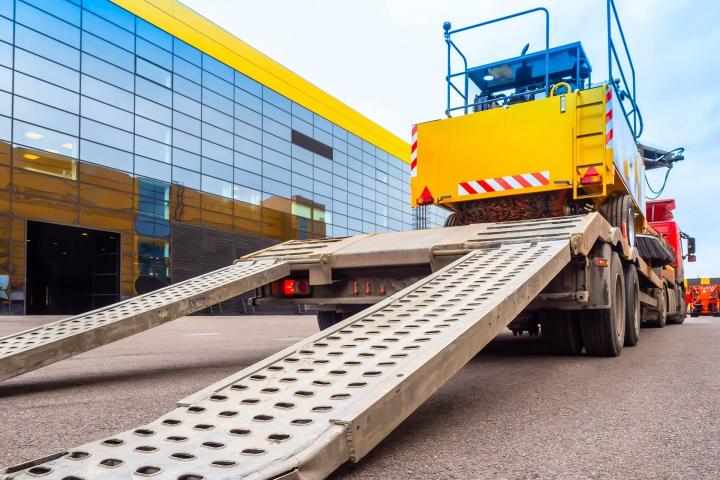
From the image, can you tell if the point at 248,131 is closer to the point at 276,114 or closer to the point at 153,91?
the point at 276,114

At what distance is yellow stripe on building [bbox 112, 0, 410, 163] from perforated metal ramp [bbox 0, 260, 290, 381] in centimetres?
2219

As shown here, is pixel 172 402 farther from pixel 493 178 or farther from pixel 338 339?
pixel 493 178

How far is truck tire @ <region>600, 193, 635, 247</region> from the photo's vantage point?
7.12 m

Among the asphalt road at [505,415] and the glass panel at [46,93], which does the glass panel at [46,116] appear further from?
the asphalt road at [505,415]

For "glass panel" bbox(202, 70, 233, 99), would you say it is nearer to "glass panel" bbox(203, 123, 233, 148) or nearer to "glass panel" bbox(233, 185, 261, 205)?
"glass panel" bbox(203, 123, 233, 148)

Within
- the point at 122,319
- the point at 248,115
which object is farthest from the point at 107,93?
the point at 122,319

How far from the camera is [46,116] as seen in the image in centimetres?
2116

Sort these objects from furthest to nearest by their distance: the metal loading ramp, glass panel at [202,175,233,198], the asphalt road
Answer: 1. glass panel at [202,175,233,198]
2. the asphalt road
3. the metal loading ramp

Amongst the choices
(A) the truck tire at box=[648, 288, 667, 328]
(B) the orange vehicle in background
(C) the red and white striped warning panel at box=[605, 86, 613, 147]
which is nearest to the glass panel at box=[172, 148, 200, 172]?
(A) the truck tire at box=[648, 288, 667, 328]

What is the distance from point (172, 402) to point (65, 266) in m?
23.9

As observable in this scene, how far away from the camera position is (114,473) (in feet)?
6.47

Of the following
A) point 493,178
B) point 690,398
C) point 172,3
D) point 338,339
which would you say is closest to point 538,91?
point 493,178

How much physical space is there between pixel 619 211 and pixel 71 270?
78.1 ft

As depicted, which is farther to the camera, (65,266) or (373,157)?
(373,157)
